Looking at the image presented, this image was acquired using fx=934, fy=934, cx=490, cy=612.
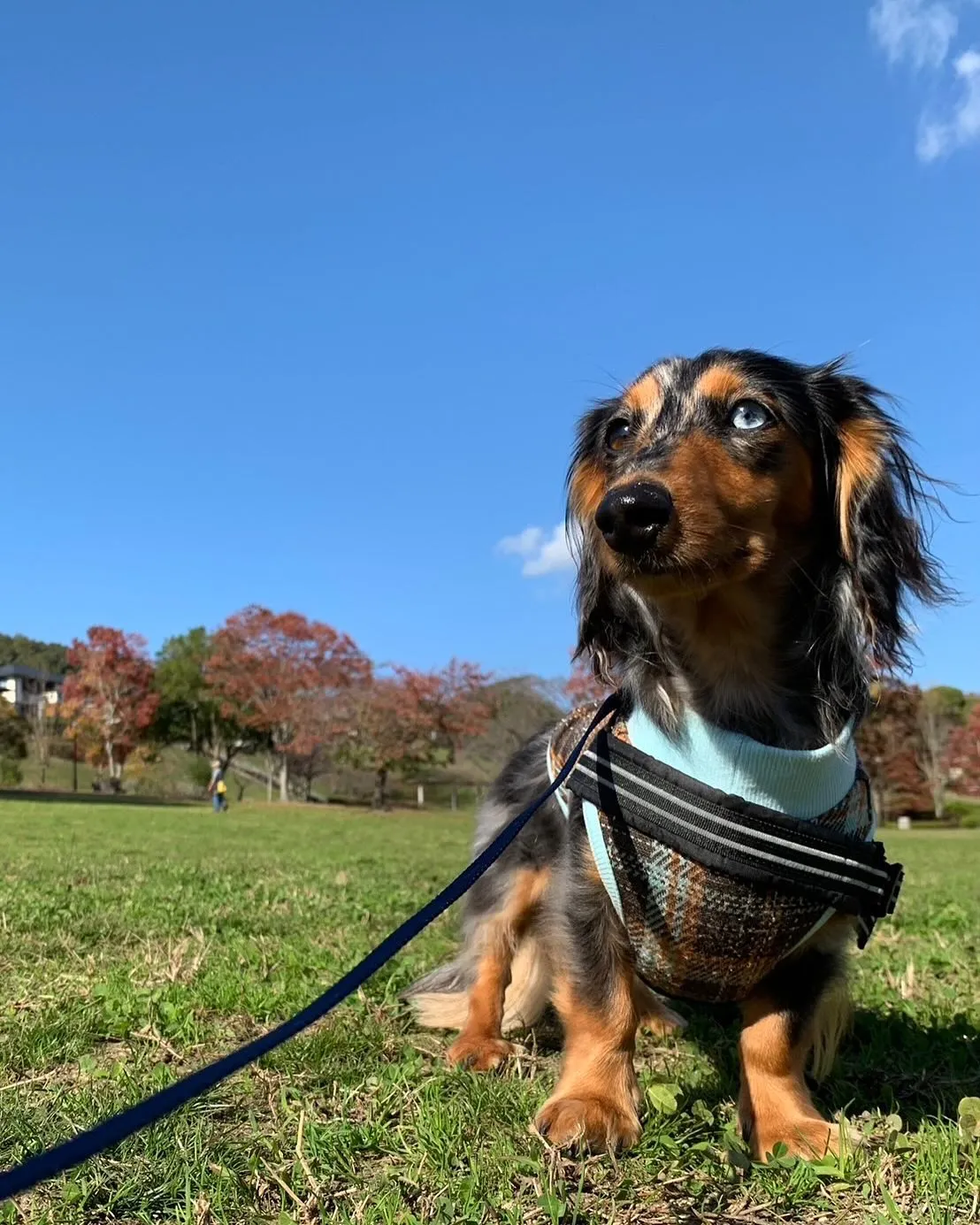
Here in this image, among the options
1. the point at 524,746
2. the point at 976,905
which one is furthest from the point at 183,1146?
the point at 976,905

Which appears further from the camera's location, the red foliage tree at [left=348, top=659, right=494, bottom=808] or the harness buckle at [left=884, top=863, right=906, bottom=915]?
the red foliage tree at [left=348, top=659, right=494, bottom=808]

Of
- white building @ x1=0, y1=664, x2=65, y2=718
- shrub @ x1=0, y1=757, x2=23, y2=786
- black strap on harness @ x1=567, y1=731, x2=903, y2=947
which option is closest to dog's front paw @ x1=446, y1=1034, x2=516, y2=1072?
black strap on harness @ x1=567, y1=731, x2=903, y2=947

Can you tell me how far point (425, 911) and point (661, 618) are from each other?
1080mm

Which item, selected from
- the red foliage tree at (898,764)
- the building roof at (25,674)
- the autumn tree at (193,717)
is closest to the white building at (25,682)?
the building roof at (25,674)

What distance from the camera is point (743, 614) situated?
2379 millimetres

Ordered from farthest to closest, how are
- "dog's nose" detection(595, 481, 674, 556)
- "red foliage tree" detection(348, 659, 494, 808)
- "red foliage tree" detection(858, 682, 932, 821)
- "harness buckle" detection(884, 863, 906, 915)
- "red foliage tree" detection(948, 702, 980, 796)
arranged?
"red foliage tree" detection(948, 702, 980, 796)
"red foliage tree" detection(858, 682, 932, 821)
"red foliage tree" detection(348, 659, 494, 808)
"harness buckle" detection(884, 863, 906, 915)
"dog's nose" detection(595, 481, 674, 556)

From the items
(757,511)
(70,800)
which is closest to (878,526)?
(757,511)

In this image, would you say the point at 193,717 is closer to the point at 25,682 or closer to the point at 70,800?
A: the point at 70,800

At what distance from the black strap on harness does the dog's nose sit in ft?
1.86

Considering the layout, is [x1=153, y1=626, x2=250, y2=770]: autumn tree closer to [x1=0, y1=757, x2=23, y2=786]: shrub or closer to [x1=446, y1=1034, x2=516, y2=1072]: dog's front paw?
[x1=0, y1=757, x2=23, y2=786]: shrub

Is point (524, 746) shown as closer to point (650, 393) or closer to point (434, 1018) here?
point (434, 1018)

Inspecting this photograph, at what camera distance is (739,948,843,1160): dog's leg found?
2129 mm

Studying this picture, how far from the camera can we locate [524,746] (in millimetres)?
3594

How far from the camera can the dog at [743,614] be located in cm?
212
